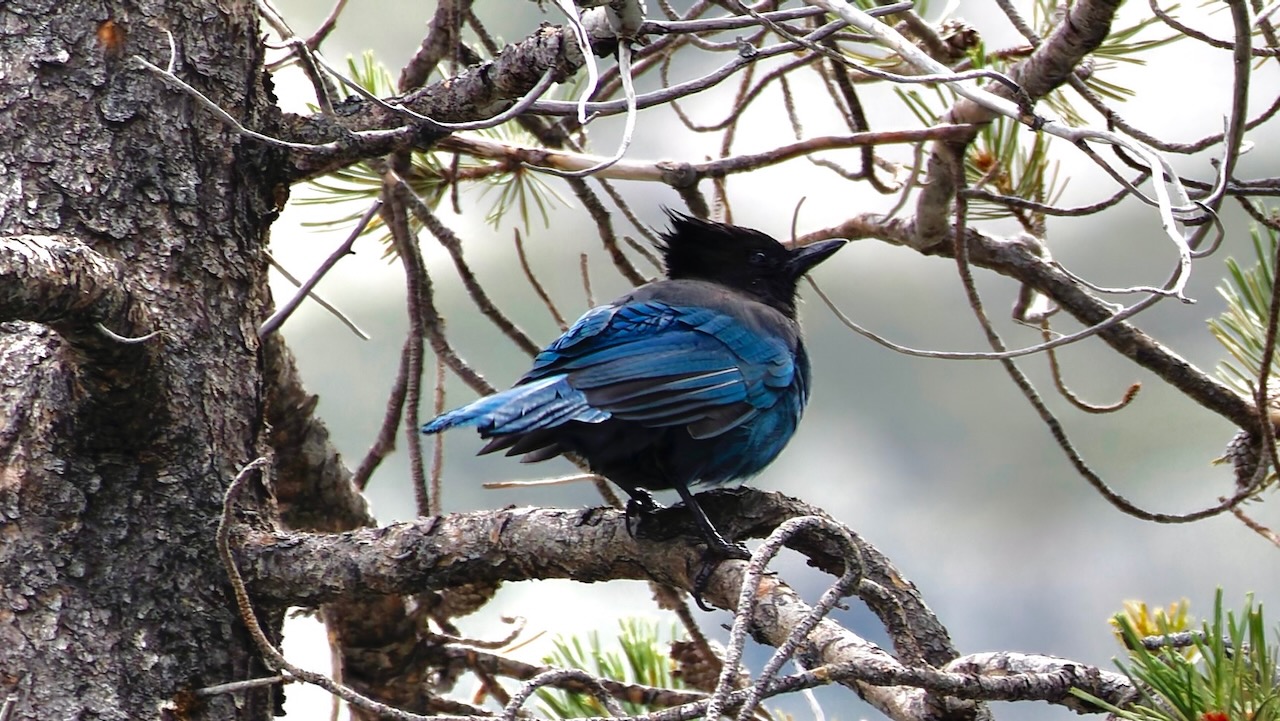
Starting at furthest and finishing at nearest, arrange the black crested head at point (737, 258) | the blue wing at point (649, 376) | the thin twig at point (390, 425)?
the black crested head at point (737, 258)
the thin twig at point (390, 425)
the blue wing at point (649, 376)

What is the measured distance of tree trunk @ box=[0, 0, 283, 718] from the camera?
2.09m

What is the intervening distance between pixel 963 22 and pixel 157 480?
6.53 ft

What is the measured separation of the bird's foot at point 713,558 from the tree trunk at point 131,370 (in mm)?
753

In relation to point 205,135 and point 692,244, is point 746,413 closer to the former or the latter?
point 692,244

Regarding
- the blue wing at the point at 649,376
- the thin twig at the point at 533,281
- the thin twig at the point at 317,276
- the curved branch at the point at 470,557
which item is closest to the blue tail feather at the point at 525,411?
the blue wing at the point at 649,376

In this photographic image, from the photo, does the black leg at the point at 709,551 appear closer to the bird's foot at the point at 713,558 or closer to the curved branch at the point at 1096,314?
the bird's foot at the point at 713,558

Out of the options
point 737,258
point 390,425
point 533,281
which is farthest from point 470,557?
point 737,258

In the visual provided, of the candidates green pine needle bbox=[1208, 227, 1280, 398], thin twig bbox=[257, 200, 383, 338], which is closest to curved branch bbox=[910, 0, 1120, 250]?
green pine needle bbox=[1208, 227, 1280, 398]

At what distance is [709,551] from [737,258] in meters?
1.40

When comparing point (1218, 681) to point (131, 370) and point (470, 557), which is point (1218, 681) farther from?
point (131, 370)

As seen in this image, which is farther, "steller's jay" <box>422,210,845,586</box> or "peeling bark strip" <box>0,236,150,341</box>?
"steller's jay" <box>422,210,845,586</box>

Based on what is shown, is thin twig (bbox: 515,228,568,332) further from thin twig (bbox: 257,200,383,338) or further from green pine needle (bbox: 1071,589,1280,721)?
green pine needle (bbox: 1071,589,1280,721)

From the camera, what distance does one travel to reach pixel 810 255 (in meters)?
3.38

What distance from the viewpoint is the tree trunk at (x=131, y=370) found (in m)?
2.09
